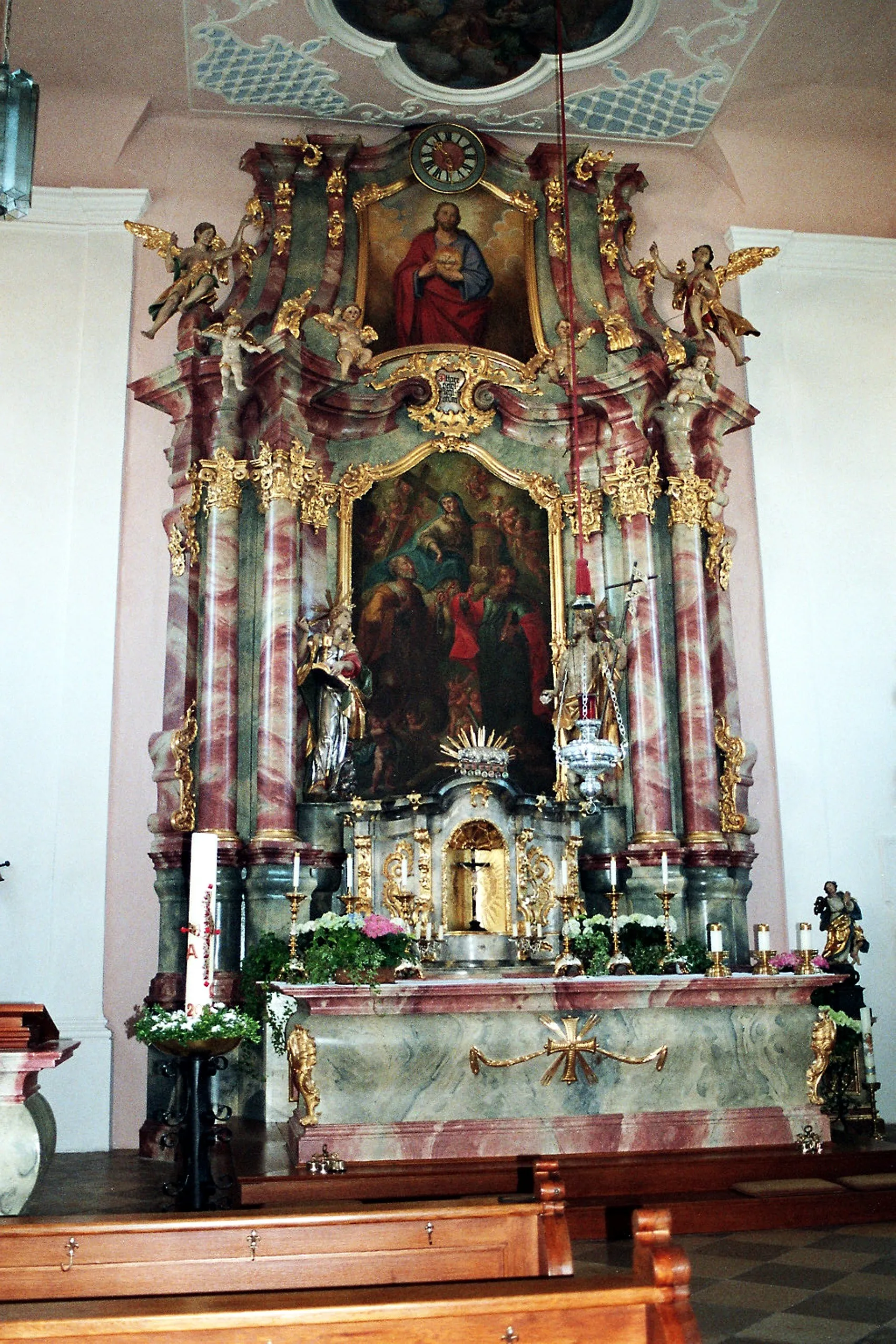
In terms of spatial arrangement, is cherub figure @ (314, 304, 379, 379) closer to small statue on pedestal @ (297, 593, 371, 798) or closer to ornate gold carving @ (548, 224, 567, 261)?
ornate gold carving @ (548, 224, 567, 261)

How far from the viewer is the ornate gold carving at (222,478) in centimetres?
1109

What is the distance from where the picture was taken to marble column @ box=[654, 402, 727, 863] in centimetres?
1110

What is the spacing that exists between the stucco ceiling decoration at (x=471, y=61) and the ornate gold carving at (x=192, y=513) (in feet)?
13.0

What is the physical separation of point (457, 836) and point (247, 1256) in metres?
7.10

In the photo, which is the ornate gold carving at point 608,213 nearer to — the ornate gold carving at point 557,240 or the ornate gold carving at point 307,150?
the ornate gold carving at point 557,240

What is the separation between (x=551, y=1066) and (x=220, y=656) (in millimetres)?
4525

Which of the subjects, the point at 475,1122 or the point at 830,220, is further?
the point at 830,220

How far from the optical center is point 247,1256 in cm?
355

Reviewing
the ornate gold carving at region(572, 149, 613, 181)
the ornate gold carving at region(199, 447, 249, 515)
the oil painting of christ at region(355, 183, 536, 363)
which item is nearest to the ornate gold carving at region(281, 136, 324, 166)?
the oil painting of christ at region(355, 183, 536, 363)

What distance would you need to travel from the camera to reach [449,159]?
12.4m

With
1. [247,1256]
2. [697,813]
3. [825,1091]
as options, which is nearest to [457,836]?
[697,813]

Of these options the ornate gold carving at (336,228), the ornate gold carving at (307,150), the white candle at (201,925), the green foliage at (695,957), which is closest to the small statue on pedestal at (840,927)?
the green foliage at (695,957)

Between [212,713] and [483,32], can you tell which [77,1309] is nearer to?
[212,713]

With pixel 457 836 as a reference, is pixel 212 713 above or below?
above
